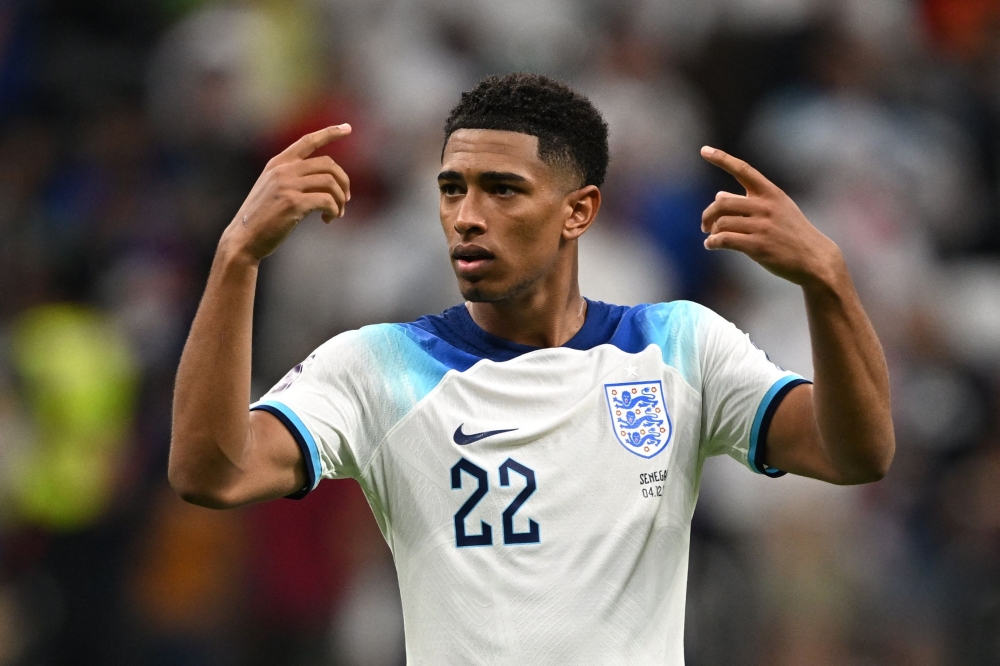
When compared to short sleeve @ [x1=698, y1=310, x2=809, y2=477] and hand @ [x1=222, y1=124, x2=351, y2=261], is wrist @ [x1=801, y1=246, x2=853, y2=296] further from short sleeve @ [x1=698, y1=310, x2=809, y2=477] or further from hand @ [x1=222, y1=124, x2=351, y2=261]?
hand @ [x1=222, y1=124, x2=351, y2=261]

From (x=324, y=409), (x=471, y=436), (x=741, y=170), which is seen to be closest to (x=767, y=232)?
(x=741, y=170)

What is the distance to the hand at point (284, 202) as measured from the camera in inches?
132

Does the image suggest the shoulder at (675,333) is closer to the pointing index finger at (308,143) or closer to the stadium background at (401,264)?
the pointing index finger at (308,143)

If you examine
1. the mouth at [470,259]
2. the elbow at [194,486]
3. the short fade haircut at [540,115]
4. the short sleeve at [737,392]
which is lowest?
the elbow at [194,486]

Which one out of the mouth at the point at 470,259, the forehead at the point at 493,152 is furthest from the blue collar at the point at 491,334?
the forehead at the point at 493,152

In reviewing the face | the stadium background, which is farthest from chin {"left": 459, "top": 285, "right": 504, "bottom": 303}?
the stadium background

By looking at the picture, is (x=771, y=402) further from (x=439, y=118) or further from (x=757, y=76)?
(x=757, y=76)

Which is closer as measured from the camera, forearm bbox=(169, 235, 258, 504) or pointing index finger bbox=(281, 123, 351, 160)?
forearm bbox=(169, 235, 258, 504)

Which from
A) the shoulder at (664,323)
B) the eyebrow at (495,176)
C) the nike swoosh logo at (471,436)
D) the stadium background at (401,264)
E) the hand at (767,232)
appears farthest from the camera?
the stadium background at (401,264)

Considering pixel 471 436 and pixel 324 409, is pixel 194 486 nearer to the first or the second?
pixel 324 409

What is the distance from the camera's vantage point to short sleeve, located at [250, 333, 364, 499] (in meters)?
3.66

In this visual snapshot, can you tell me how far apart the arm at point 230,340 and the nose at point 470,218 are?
20.1 inches

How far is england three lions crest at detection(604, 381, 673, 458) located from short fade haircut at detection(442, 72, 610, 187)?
0.70 m

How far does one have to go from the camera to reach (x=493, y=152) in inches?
156
